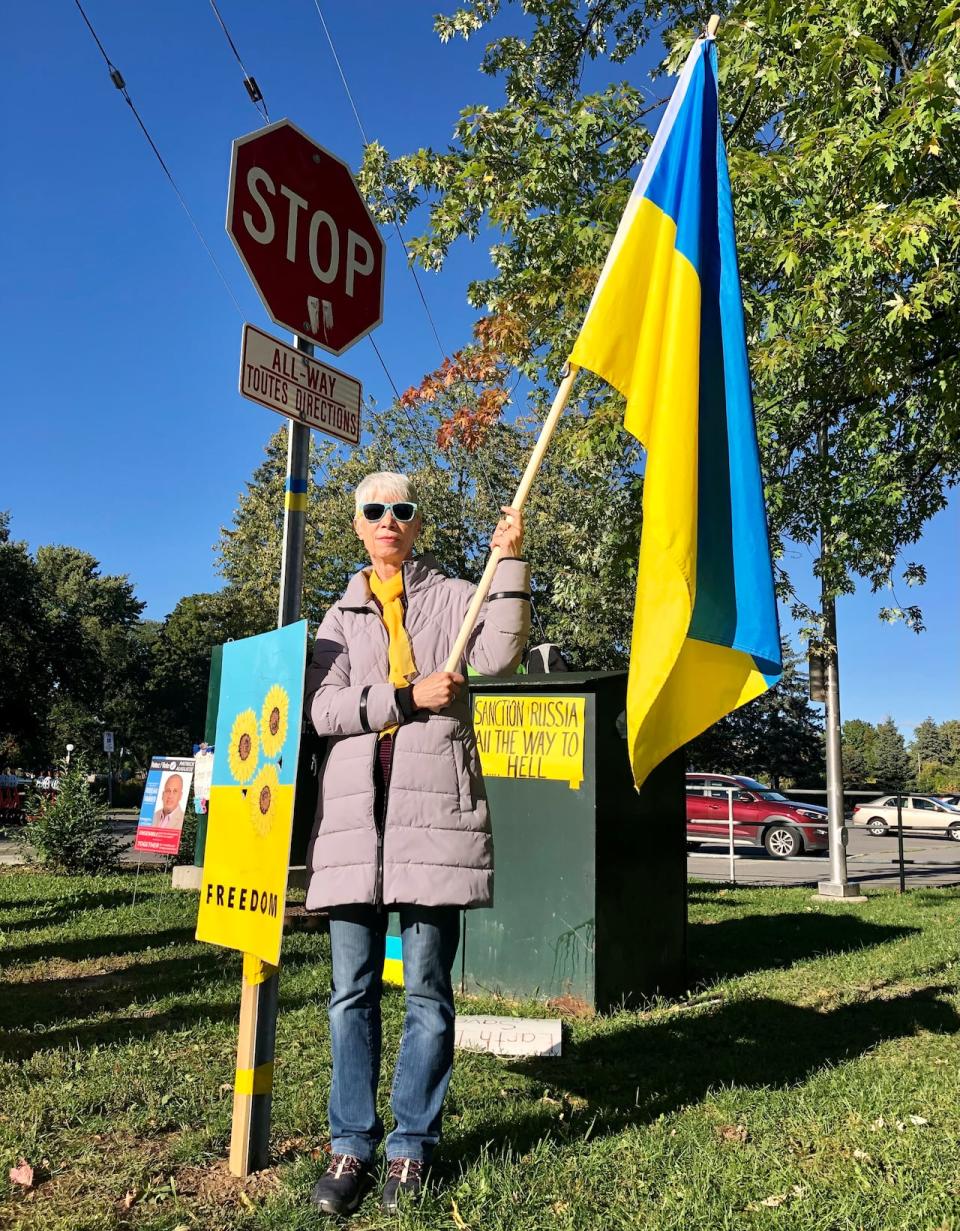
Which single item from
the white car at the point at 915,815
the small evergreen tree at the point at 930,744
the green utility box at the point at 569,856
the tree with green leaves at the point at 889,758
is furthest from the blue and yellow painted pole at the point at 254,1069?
the small evergreen tree at the point at 930,744

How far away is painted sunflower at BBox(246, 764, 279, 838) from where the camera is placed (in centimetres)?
290

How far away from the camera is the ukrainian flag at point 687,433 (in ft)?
9.86

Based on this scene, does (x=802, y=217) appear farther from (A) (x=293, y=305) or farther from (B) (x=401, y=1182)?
(B) (x=401, y=1182)

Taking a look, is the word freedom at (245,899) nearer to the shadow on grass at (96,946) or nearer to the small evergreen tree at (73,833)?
the shadow on grass at (96,946)

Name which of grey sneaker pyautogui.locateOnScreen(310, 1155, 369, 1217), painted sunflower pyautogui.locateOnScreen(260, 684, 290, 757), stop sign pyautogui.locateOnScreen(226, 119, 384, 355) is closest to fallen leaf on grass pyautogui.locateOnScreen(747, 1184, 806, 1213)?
grey sneaker pyautogui.locateOnScreen(310, 1155, 369, 1217)

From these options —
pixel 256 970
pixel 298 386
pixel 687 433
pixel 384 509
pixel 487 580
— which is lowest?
pixel 256 970

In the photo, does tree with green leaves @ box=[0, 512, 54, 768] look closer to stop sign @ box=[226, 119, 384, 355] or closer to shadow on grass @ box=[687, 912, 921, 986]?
shadow on grass @ box=[687, 912, 921, 986]

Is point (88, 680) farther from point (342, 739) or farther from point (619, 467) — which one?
point (342, 739)

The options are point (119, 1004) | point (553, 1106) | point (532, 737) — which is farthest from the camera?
point (532, 737)

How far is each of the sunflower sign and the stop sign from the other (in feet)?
3.97

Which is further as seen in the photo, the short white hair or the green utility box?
the green utility box

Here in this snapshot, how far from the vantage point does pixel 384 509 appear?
304 centimetres

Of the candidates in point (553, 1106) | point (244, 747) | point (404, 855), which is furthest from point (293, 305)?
point (553, 1106)

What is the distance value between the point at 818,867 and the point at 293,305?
1754 centimetres
